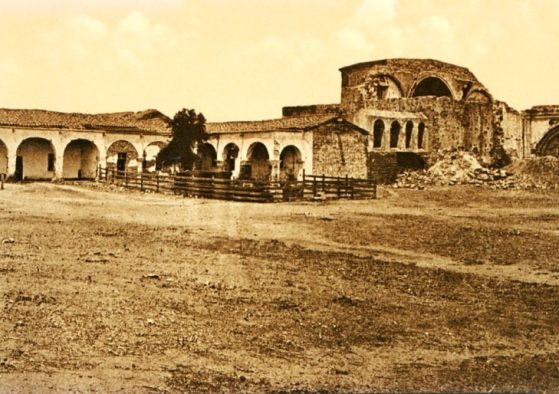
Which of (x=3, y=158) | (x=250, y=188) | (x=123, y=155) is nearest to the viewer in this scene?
(x=250, y=188)

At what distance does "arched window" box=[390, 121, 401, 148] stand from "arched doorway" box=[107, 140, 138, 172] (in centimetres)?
1696

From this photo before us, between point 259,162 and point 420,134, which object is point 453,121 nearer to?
point 420,134

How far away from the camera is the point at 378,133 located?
41.0 m

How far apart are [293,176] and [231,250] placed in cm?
2290

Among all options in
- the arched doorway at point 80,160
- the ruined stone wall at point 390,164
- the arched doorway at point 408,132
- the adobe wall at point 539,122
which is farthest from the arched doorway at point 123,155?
the adobe wall at point 539,122

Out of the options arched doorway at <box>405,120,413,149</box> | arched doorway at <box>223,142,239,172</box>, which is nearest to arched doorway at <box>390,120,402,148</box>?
arched doorway at <box>405,120,413,149</box>

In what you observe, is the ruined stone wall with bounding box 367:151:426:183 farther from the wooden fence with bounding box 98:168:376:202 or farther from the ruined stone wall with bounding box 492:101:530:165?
the wooden fence with bounding box 98:168:376:202

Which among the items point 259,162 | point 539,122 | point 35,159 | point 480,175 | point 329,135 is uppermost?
point 539,122

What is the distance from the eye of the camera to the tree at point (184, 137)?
115ft

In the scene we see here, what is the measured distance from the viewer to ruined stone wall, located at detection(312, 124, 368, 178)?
3447cm

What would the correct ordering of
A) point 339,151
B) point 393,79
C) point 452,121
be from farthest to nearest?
point 393,79 → point 452,121 → point 339,151

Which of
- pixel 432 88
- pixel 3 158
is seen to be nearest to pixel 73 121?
pixel 3 158

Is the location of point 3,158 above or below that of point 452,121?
below

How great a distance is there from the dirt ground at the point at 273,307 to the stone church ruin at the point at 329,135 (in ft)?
61.2
